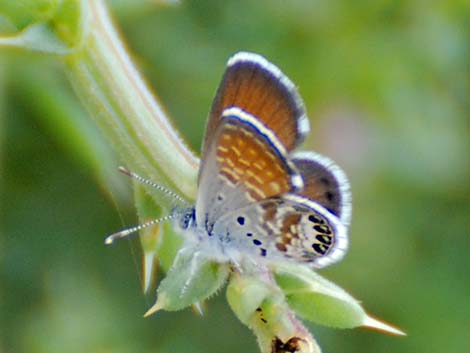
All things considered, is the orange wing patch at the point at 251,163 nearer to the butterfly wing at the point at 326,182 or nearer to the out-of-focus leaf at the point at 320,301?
the butterfly wing at the point at 326,182

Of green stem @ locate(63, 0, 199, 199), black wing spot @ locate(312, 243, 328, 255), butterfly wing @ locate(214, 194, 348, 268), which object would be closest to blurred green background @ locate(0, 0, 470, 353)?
butterfly wing @ locate(214, 194, 348, 268)

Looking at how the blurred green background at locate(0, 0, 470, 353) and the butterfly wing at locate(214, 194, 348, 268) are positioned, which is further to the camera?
the blurred green background at locate(0, 0, 470, 353)

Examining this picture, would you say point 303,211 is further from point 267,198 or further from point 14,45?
point 14,45

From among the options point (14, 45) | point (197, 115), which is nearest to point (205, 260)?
point (14, 45)

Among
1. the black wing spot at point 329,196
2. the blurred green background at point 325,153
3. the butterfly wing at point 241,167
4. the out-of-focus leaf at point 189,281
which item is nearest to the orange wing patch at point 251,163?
the butterfly wing at point 241,167

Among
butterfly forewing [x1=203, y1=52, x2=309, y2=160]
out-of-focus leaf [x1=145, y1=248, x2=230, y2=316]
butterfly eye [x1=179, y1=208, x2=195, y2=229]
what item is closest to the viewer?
out-of-focus leaf [x1=145, y1=248, x2=230, y2=316]

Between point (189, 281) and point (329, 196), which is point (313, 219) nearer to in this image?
point (329, 196)

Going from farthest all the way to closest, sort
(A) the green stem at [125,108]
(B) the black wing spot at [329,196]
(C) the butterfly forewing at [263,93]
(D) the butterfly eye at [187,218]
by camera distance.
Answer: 1. (D) the butterfly eye at [187,218]
2. (B) the black wing spot at [329,196]
3. (A) the green stem at [125,108]
4. (C) the butterfly forewing at [263,93]

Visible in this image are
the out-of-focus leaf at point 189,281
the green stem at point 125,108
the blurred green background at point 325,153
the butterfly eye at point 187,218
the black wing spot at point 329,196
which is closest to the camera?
the out-of-focus leaf at point 189,281

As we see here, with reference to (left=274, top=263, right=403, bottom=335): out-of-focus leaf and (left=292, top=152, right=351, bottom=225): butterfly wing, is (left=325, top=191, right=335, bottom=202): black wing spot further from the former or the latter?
(left=274, top=263, right=403, bottom=335): out-of-focus leaf
